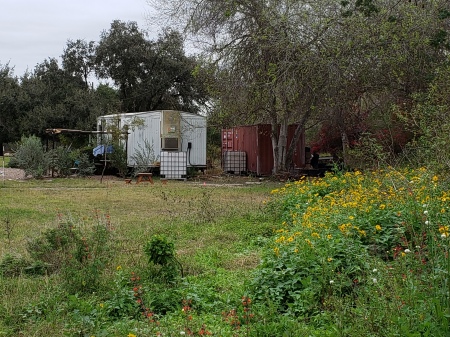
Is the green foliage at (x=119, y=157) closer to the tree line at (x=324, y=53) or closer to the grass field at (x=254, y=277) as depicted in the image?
the tree line at (x=324, y=53)

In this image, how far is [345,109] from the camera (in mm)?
18500

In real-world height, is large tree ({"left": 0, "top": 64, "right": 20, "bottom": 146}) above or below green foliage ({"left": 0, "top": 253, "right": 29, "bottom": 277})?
above

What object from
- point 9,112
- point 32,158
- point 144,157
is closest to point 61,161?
point 32,158

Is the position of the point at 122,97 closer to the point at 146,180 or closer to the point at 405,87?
the point at 146,180

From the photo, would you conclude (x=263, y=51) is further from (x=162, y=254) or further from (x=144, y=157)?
(x=162, y=254)

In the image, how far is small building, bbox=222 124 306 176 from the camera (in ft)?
78.6

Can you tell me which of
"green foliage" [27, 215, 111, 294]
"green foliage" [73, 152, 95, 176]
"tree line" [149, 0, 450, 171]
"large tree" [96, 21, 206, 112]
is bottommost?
"green foliage" [27, 215, 111, 294]

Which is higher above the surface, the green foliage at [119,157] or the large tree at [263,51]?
the large tree at [263,51]

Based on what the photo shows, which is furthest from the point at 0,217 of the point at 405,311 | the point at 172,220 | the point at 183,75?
the point at 183,75

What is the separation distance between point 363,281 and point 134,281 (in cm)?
204

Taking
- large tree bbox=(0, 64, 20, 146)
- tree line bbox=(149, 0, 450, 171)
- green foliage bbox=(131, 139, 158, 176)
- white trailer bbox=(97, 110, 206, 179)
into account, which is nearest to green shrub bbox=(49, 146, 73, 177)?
white trailer bbox=(97, 110, 206, 179)

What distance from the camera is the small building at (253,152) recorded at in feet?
78.6

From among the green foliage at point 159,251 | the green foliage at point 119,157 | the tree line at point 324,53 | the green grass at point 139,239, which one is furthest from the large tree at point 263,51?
the green foliage at point 159,251

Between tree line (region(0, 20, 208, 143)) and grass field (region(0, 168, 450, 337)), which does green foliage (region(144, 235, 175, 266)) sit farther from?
tree line (region(0, 20, 208, 143))
